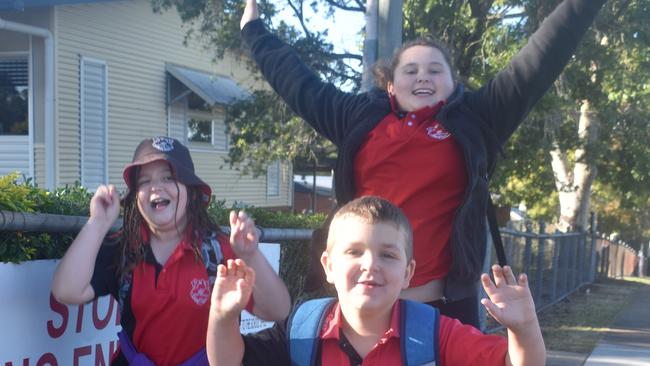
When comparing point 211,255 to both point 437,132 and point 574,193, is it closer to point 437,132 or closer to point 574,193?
point 437,132

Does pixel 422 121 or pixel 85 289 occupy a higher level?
pixel 422 121

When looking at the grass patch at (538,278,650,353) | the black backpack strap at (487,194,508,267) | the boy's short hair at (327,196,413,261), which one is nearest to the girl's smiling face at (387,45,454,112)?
the black backpack strap at (487,194,508,267)

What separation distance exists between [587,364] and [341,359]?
6.22m

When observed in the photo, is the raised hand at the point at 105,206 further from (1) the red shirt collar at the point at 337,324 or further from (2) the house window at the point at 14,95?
(2) the house window at the point at 14,95

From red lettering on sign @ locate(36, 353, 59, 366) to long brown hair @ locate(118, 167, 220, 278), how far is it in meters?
0.43

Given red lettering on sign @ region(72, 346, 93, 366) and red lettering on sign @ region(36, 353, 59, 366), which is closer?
red lettering on sign @ region(36, 353, 59, 366)

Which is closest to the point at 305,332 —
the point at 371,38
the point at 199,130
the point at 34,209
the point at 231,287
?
the point at 231,287

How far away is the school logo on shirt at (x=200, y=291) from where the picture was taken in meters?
2.89

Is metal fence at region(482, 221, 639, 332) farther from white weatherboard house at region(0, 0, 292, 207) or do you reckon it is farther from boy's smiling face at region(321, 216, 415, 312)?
white weatherboard house at region(0, 0, 292, 207)

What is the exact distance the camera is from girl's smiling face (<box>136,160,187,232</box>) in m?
2.98

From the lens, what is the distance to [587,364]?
7.88 meters

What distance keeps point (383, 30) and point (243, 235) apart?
11.0 feet

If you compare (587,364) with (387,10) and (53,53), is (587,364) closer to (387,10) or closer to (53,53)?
(387,10)

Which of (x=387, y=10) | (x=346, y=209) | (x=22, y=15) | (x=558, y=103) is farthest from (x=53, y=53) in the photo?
(x=346, y=209)
